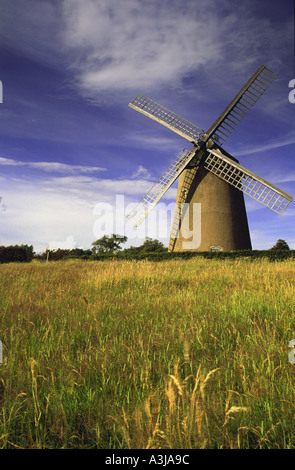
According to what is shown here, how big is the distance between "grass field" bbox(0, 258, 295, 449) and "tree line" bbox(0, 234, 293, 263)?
1230 centimetres

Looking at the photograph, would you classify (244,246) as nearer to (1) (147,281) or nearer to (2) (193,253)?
(2) (193,253)

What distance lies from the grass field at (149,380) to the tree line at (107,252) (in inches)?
484

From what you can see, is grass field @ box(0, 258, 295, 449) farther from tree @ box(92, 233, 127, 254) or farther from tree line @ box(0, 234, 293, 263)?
tree @ box(92, 233, 127, 254)

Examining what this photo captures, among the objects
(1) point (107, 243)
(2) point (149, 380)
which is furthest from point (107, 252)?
(2) point (149, 380)

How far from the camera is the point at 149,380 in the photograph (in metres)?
1.83

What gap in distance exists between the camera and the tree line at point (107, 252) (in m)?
15.6

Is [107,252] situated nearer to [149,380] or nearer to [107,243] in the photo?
[107,243]

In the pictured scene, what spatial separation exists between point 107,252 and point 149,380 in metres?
29.7

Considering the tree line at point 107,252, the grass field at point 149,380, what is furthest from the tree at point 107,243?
the grass field at point 149,380

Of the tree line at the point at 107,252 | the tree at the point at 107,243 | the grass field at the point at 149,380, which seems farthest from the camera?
the tree at the point at 107,243

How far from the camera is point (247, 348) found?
240 cm

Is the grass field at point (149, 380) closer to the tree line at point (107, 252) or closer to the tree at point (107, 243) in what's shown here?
the tree line at point (107, 252)

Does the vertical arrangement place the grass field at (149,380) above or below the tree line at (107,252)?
below
